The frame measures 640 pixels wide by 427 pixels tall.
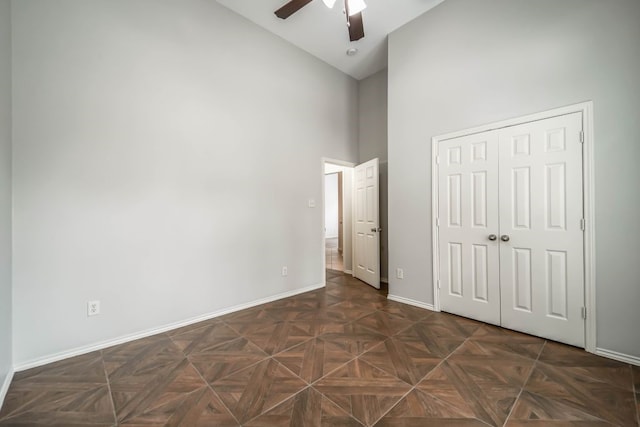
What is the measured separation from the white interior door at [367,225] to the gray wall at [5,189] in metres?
3.78

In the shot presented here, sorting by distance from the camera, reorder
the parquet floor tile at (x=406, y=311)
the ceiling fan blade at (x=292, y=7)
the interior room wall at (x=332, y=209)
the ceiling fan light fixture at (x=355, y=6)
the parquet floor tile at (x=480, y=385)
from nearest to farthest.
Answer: the parquet floor tile at (x=480, y=385)
the ceiling fan light fixture at (x=355, y=6)
the ceiling fan blade at (x=292, y=7)
the parquet floor tile at (x=406, y=311)
the interior room wall at (x=332, y=209)

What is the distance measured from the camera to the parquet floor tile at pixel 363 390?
60.2 inches

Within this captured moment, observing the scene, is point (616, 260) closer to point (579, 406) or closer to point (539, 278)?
point (539, 278)

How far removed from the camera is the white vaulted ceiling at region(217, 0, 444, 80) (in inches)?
119

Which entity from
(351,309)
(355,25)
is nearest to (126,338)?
(351,309)

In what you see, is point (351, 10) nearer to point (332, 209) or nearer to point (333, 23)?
point (333, 23)

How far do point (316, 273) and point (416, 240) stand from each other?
1.61 meters

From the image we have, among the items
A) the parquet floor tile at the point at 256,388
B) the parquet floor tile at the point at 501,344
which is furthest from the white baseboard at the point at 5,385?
the parquet floor tile at the point at 501,344

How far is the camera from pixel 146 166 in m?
2.50

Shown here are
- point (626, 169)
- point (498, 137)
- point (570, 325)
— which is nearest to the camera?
point (626, 169)

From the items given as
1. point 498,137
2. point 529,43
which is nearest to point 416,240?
point 498,137

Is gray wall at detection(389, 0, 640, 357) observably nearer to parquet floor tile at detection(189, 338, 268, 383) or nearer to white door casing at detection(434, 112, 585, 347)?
white door casing at detection(434, 112, 585, 347)

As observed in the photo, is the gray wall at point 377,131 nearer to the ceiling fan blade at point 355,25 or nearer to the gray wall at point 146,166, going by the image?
the gray wall at point 146,166

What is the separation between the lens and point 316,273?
13.3 ft
